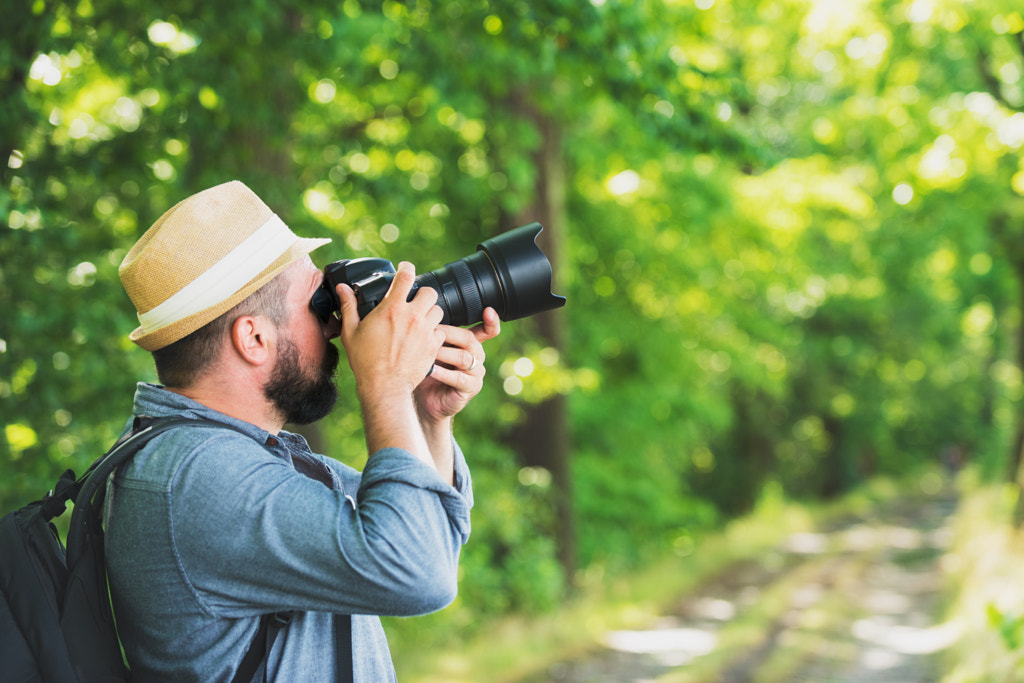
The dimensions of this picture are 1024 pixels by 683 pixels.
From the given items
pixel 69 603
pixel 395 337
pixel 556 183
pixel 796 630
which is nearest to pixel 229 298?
pixel 395 337

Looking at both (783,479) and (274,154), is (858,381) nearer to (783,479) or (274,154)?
(783,479)

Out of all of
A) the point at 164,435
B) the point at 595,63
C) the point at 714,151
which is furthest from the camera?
the point at 714,151

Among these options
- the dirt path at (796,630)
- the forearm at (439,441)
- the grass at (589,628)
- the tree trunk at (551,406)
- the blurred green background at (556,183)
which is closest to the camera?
the forearm at (439,441)

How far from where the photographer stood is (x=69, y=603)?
1.43m

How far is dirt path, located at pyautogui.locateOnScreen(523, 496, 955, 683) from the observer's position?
7387 millimetres

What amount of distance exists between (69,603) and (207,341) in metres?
0.46

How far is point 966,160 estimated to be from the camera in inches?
358

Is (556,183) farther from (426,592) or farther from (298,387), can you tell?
(426,592)

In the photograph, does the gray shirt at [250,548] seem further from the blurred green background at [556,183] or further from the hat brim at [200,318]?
the blurred green background at [556,183]

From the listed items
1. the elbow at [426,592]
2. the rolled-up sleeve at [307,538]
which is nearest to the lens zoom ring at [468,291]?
the rolled-up sleeve at [307,538]

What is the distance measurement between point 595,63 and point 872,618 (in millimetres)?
8093

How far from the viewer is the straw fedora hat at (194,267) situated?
150 cm

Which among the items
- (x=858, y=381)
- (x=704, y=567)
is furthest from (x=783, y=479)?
(x=704, y=567)

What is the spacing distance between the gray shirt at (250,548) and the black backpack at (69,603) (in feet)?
0.09
